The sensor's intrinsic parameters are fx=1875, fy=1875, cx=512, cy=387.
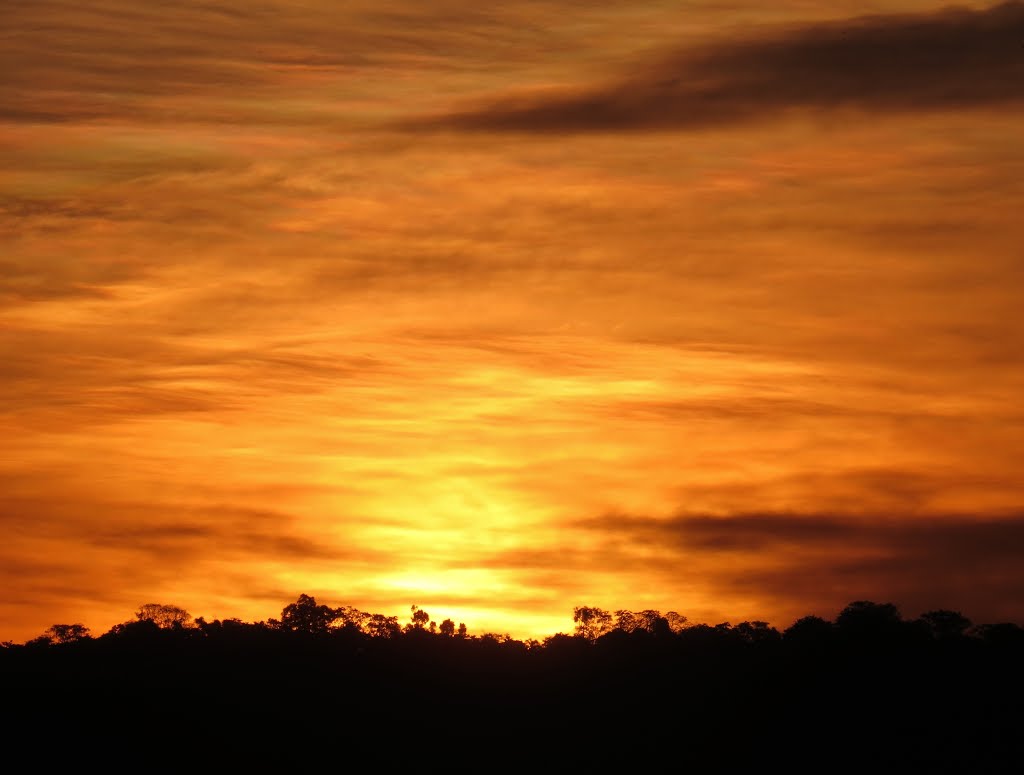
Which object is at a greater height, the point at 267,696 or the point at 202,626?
the point at 202,626

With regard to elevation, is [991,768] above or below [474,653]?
below

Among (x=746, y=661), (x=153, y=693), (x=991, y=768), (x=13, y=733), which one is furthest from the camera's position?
(x=746, y=661)

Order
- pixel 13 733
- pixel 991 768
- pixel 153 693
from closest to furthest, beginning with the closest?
pixel 991 768, pixel 13 733, pixel 153 693

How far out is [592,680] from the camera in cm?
12069

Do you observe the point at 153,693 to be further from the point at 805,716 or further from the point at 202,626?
the point at 805,716

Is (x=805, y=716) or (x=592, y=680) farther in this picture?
(x=592, y=680)

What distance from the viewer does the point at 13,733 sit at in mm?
108562

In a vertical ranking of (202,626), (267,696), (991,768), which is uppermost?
(202,626)

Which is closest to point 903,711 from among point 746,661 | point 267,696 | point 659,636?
point 746,661

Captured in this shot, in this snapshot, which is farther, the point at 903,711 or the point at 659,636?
the point at 659,636

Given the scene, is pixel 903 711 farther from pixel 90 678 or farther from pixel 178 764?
pixel 90 678

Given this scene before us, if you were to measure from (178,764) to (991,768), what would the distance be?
46.1 meters

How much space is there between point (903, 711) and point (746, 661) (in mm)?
15720

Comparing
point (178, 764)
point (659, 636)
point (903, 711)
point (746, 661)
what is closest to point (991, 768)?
point (903, 711)
